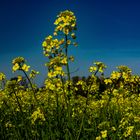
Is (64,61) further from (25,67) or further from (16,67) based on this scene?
Result: (16,67)

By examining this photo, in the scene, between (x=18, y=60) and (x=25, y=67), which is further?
(x=18, y=60)

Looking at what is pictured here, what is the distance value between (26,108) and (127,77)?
4474 mm

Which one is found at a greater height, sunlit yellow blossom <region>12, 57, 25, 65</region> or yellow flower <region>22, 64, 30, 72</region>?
sunlit yellow blossom <region>12, 57, 25, 65</region>

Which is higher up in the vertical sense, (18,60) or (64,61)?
(18,60)

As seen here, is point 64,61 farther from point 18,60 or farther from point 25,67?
point 18,60

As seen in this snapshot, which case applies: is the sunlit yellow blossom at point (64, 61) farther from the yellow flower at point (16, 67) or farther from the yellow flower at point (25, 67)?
the yellow flower at point (16, 67)

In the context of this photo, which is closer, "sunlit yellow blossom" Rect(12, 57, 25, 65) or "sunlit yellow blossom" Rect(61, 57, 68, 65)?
"sunlit yellow blossom" Rect(61, 57, 68, 65)

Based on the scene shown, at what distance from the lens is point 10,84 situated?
18.9ft

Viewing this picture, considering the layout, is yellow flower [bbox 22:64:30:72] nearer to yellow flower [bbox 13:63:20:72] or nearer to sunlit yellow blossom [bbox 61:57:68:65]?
yellow flower [bbox 13:63:20:72]

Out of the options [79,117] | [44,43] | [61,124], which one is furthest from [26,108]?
[44,43]

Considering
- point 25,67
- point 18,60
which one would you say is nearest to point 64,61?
point 25,67

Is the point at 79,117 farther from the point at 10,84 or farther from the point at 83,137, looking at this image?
the point at 10,84

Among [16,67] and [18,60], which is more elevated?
[18,60]

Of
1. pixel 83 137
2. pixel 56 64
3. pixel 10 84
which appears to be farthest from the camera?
pixel 83 137
